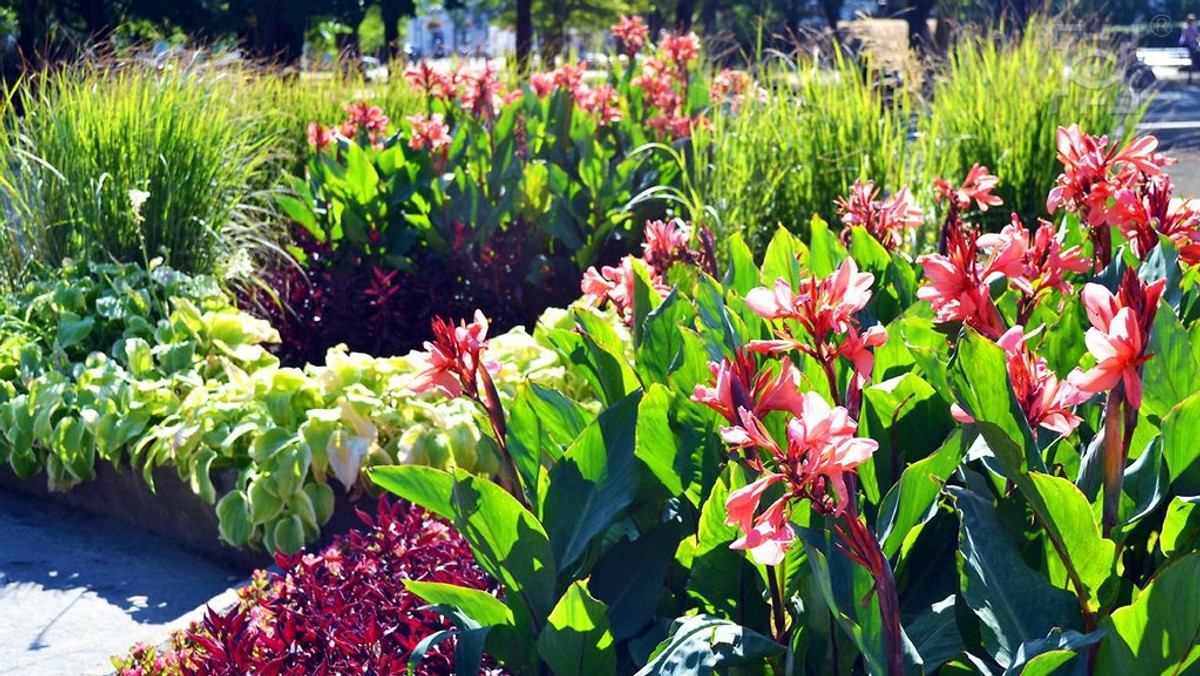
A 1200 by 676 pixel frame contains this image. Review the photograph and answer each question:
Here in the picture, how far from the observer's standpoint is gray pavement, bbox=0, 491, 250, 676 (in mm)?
3324

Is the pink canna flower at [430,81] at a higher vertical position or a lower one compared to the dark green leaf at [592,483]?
higher

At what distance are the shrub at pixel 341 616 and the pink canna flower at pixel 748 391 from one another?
28.4 inches

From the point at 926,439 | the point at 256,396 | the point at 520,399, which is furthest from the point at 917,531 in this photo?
the point at 256,396

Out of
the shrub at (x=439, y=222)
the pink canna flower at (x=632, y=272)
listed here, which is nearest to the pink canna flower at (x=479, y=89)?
the shrub at (x=439, y=222)

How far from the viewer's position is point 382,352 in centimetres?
519

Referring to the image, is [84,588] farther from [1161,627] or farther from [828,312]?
[1161,627]

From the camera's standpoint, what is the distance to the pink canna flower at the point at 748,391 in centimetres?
146

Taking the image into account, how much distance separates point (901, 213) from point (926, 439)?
98cm

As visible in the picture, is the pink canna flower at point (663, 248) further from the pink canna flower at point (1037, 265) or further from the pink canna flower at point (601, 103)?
the pink canna flower at point (601, 103)

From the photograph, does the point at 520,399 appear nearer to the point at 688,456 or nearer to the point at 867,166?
the point at 688,456

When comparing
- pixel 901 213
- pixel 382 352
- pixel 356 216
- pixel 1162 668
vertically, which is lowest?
pixel 382 352

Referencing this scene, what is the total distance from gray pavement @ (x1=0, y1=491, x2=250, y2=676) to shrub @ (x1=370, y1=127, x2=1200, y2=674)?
1603mm

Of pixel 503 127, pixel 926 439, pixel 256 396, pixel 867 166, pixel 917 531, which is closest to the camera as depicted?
pixel 917 531

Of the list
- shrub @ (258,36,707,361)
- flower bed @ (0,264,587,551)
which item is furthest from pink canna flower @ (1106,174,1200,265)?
shrub @ (258,36,707,361)
